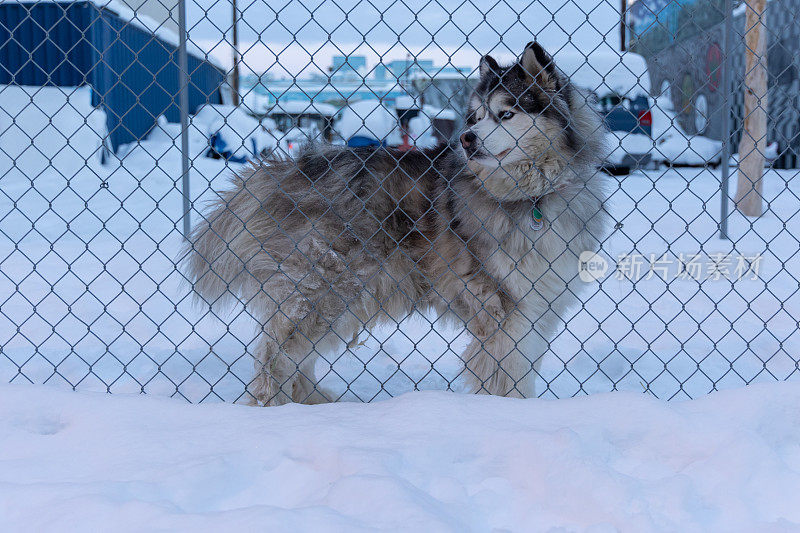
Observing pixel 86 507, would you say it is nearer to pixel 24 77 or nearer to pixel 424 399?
pixel 424 399

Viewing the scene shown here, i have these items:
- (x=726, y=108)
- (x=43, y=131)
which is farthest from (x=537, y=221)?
(x=43, y=131)

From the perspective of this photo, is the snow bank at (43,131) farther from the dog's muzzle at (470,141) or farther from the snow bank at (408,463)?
the snow bank at (408,463)

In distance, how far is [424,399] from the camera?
2.29 meters

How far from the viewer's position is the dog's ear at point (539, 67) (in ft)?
9.14

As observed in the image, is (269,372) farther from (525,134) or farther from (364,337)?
(525,134)

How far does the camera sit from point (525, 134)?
9.49ft

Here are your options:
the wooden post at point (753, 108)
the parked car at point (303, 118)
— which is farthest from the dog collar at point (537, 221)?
the wooden post at point (753, 108)

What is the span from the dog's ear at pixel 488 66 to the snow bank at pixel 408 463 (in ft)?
5.37

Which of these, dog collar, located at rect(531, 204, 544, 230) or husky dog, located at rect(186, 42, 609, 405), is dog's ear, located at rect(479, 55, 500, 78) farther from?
dog collar, located at rect(531, 204, 544, 230)

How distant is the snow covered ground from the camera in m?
3.09

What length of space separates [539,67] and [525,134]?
30 centimetres

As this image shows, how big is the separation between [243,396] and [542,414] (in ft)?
5.29

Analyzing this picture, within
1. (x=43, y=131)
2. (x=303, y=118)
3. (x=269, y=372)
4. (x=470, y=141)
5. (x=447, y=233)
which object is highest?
(x=303, y=118)

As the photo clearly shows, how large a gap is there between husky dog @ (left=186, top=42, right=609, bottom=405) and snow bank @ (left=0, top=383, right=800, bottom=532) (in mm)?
691
